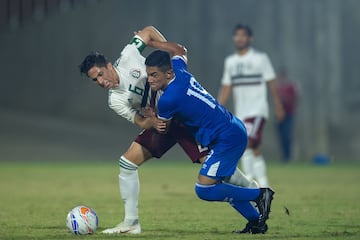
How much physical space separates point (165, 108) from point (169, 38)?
66.7 ft

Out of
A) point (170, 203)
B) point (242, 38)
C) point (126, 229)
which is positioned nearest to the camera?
point (126, 229)

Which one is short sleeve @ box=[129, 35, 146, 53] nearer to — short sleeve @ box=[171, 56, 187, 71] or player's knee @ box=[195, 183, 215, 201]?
short sleeve @ box=[171, 56, 187, 71]

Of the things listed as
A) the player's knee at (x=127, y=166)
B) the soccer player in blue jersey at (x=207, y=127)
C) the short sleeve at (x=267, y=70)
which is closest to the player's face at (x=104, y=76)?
the soccer player in blue jersey at (x=207, y=127)

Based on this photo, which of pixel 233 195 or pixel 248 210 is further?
pixel 248 210

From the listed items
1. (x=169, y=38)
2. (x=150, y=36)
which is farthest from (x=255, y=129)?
(x=169, y=38)

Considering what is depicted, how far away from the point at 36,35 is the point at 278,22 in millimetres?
7743

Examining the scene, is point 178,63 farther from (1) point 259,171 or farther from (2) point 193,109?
(1) point 259,171

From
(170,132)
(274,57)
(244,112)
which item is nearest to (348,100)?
(274,57)

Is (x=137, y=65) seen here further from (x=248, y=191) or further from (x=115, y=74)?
(x=248, y=191)

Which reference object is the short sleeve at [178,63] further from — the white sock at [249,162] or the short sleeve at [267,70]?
the white sock at [249,162]

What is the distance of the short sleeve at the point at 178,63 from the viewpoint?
10.4 metres

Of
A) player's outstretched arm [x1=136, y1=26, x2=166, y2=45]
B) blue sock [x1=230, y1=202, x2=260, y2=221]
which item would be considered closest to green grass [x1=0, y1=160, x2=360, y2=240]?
blue sock [x1=230, y1=202, x2=260, y2=221]

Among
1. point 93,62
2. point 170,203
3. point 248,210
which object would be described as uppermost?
point 93,62

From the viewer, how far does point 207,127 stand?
34.0 ft
